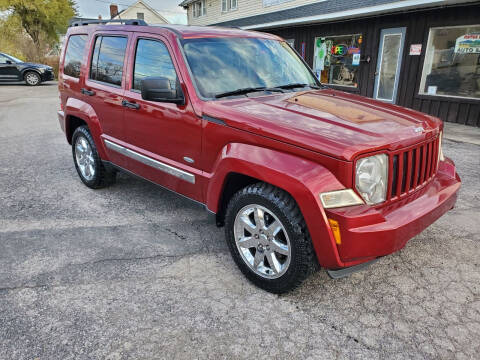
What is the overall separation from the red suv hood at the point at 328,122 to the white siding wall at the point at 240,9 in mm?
13413

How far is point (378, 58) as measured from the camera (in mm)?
11039

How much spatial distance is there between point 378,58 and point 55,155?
9282 mm

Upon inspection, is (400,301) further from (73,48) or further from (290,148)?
(73,48)

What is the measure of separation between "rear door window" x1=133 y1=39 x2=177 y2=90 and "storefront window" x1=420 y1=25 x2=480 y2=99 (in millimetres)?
8591

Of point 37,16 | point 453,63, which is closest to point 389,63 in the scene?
point 453,63

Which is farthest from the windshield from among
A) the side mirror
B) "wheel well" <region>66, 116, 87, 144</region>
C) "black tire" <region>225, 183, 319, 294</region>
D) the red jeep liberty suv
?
"wheel well" <region>66, 116, 87, 144</region>

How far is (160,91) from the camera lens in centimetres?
294

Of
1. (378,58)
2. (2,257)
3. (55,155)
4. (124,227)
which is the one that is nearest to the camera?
(2,257)

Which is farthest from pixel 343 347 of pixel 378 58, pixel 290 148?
pixel 378 58

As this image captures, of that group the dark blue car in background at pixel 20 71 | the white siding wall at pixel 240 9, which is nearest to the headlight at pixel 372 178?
the white siding wall at pixel 240 9

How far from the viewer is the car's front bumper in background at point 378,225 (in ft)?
7.23

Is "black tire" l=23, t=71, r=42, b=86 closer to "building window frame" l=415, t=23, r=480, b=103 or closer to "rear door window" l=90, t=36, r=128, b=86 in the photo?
"rear door window" l=90, t=36, r=128, b=86

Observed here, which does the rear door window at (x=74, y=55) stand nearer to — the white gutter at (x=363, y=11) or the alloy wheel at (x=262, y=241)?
the alloy wheel at (x=262, y=241)

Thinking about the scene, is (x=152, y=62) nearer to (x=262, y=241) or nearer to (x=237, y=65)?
(x=237, y=65)
